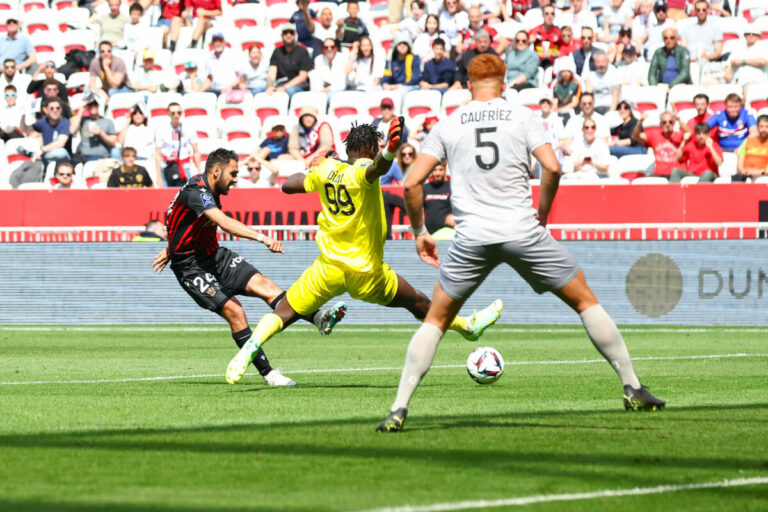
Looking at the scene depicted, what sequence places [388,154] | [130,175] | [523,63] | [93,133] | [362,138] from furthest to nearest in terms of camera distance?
[93,133]
[523,63]
[130,175]
[362,138]
[388,154]

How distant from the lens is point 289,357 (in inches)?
574

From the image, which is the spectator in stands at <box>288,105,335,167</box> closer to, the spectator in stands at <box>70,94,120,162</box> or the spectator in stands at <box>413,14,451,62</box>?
the spectator in stands at <box>413,14,451,62</box>

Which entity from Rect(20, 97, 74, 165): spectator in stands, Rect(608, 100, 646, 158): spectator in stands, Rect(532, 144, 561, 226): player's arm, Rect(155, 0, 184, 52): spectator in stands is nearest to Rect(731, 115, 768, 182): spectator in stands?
Rect(608, 100, 646, 158): spectator in stands

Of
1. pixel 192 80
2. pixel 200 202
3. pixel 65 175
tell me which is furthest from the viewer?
pixel 192 80

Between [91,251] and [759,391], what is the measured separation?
1337 centimetres

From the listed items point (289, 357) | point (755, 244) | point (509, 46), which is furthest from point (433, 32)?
point (289, 357)

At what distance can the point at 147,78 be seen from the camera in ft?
90.2

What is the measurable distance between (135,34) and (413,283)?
38.3 feet

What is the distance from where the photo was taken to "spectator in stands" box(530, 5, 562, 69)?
25281 mm

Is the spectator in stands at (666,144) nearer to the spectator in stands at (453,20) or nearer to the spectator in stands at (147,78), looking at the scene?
the spectator in stands at (453,20)

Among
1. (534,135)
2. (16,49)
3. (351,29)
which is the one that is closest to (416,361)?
(534,135)

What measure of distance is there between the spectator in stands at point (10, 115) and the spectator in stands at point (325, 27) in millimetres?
6310

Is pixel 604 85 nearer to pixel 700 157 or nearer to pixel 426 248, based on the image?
pixel 700 157

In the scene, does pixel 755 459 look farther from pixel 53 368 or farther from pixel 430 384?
pixel 53 368
